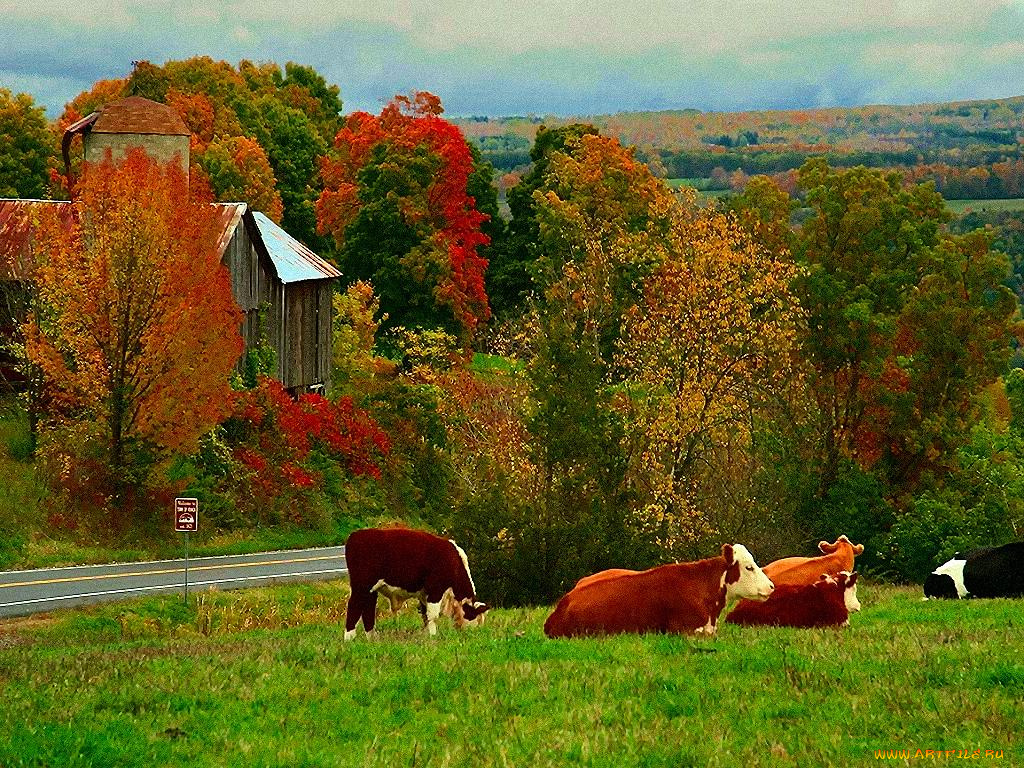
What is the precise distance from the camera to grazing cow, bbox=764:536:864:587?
22.3 metres

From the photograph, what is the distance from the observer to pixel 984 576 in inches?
974

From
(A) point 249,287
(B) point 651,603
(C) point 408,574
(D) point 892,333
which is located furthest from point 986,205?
(B) point 651,603

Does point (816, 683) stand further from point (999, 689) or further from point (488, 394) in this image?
point (488, 394)

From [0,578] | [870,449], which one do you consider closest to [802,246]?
[870,449]

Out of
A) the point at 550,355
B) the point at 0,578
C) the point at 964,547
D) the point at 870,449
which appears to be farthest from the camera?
the point at 870,449

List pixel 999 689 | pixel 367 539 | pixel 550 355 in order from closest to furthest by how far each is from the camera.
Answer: pixel 999 689, pixel 367 539, pixel 550 355

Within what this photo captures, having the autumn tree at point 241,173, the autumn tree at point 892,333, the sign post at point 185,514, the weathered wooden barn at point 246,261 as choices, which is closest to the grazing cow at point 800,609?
the sign post at point 185,514

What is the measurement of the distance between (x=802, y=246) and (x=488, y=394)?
13.7 meters

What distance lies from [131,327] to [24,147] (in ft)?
181

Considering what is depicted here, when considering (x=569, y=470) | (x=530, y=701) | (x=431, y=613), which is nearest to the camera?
(x=530, y=701)

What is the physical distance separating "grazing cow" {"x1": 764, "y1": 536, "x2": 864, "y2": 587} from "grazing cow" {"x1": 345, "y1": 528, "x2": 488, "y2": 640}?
4457 millimetres

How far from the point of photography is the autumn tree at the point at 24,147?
92562 mm

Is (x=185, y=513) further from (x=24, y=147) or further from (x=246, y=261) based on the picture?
(x=24, y=147)

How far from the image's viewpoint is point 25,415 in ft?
163
